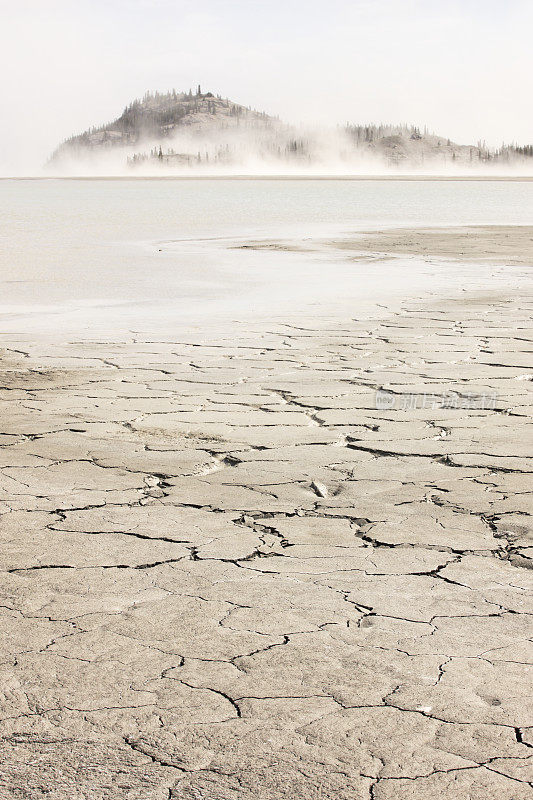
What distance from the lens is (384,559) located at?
10.7ft

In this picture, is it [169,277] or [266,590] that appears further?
[169,277]

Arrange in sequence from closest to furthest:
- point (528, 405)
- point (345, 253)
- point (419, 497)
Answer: point (419, 497)
point (528, 405)
point (345, 253)

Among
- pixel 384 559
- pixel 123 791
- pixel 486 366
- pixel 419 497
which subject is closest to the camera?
pixel 123 791

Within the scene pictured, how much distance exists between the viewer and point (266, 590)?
303 centimetres

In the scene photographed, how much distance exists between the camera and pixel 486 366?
21.5 feet

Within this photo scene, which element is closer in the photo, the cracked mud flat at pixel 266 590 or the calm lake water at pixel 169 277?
the cracked mud flat at pixel 266 590

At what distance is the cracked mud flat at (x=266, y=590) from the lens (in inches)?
83.5

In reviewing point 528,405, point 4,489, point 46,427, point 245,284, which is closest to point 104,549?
point 4,489

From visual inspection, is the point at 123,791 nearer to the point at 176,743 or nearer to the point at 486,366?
the point at 176,743

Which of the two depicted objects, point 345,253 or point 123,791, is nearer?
point 123,791

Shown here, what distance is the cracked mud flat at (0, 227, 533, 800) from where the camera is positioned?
2121 millimetres

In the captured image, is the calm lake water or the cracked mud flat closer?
the cracked mud flat

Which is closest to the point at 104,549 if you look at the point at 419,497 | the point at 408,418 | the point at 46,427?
the point at 419,497

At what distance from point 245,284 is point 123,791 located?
33.0 feet
